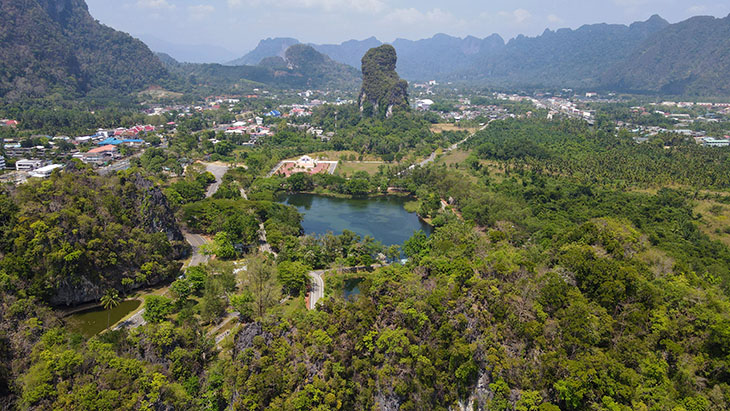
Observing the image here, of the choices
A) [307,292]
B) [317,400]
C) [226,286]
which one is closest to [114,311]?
[226,286]

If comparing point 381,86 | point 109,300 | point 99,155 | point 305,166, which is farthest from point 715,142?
point 99,155

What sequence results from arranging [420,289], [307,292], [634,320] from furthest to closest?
[307,292] < [420,289] < [634,320]

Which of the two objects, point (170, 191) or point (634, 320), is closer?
point (634, 320)

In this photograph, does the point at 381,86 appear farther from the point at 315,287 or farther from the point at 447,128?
the point at 315,287

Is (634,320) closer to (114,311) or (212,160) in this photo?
(114,311)

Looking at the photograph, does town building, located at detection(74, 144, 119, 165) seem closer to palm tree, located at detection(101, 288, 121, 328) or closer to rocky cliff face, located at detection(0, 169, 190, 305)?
rocky cliff face, located at detection(0, 169, 190, 305)

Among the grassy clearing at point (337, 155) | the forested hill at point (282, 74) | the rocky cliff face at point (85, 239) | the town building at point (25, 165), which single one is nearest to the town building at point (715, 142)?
the grassy clearing at point (337, 155)

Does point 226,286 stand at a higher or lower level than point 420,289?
lower
